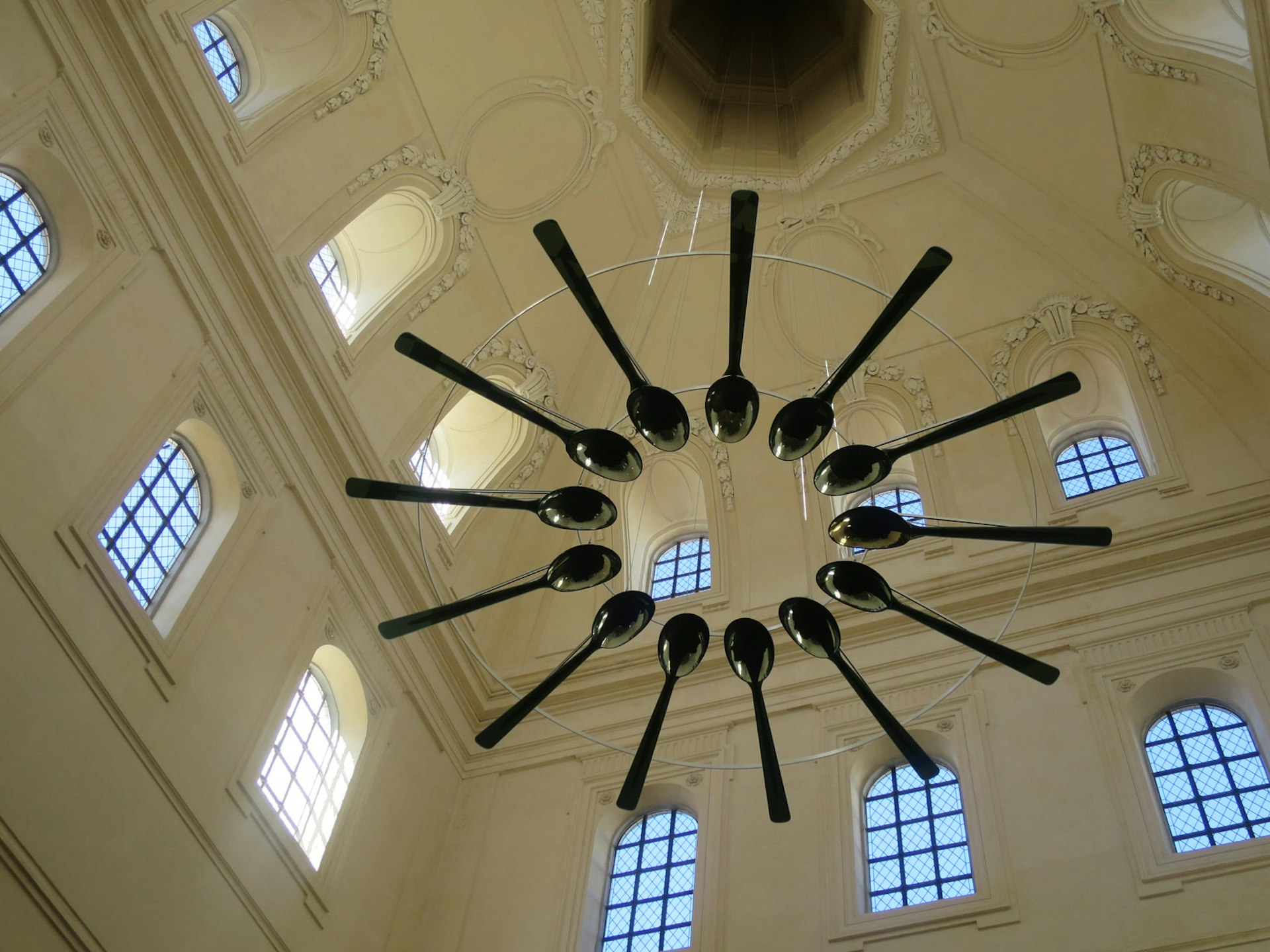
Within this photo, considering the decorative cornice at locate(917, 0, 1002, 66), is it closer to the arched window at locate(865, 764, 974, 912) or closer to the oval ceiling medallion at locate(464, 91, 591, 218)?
the oval ceiling medallion at locate(464, 91, 591, 218)

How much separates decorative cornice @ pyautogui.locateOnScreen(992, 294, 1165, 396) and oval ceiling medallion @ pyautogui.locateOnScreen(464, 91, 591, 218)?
4955mm

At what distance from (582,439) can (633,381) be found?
0.39 meters

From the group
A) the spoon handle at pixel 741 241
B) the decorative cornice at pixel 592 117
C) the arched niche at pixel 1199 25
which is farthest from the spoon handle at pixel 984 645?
the decorative cornice at pixel 592 117

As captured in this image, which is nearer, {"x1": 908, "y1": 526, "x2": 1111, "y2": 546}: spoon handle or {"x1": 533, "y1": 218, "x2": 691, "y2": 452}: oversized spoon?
{"x1": 533, "y1": 218, "x2": 691, "y2": 452}: oversized spoon

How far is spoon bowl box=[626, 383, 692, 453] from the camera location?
5.54 metres

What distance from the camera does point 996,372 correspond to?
44.5 ft

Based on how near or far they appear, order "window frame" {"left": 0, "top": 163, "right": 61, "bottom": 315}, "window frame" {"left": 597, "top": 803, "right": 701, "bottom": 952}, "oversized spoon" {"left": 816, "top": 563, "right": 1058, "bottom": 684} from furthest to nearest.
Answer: "window frame" {"left": 597, "top": 803, "right": 701, "bottom": 952}
"window frame" {"left": 0, "top": 163, "right": 61, "bottom": 315}
"oversized spoon" {"left": 816, "top": 563, "right": 1058, "bottom": 684}

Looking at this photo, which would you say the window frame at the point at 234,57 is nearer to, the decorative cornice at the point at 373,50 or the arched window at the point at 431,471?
the decorative cornice at the point at 373,50

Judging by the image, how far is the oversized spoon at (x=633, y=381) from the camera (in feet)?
16.9

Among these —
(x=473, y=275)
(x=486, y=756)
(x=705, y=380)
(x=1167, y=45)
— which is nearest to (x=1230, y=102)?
(x=1167, y=45)

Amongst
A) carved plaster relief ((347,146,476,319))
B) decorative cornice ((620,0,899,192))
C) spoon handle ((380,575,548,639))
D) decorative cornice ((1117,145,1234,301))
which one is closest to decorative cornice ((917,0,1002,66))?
decorative cornice ((620,0,899,192))

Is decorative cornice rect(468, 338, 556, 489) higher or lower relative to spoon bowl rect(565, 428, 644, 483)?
higher

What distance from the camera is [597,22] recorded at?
13.1 metres

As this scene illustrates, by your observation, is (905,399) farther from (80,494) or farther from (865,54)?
(80,494)
